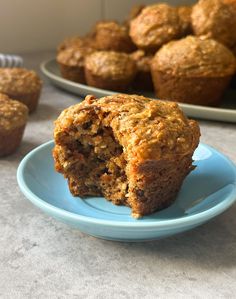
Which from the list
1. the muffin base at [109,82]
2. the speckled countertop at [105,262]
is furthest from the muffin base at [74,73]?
the speckled countertop at [105,262]

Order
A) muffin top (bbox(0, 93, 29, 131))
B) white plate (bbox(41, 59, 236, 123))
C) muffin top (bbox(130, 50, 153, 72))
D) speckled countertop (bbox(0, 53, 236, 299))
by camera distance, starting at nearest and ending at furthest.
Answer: speckled countertop (bbox(0, 53, 236, 299)) < muffin top (bbox(0, 93, 29, 131)) < white plate (bbox(41, 59, 236, 123)) < muffin top (bbox(130, 50, 153, 72))

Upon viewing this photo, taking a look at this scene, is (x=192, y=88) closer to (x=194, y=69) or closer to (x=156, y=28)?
(x=194, y=69)

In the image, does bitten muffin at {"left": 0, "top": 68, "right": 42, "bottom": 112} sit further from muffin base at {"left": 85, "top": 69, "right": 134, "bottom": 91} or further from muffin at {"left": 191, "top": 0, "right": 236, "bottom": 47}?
muffin at {"left": 191, "top": 0, "right": 236, "bottom": 47}

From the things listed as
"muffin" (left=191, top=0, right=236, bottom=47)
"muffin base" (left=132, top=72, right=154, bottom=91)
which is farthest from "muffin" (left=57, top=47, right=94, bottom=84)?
"muffin" (left=191, top=0, right=236, bottom=47)

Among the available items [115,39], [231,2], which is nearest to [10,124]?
[115,39]

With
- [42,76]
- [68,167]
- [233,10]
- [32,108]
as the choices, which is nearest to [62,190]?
[68,167]

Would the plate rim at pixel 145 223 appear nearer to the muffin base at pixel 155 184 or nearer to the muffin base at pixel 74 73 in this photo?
the muffin base at pixel 155 184
